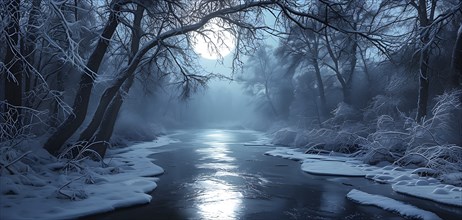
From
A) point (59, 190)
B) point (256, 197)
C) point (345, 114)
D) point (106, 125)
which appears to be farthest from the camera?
point (345, 114)

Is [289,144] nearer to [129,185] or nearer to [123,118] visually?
[123,118]

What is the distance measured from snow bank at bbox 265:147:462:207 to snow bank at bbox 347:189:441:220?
1037mm

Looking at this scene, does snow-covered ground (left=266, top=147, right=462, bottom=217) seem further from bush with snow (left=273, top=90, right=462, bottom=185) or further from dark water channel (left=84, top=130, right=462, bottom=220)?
bush with snow (left=273, top=90, right=462, bottom=185)

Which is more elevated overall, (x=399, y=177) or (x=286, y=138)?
(x=286, y=138)

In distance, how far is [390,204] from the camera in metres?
7.05

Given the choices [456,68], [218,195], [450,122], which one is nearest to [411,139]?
[450,122]

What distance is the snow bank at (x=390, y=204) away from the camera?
6.32m

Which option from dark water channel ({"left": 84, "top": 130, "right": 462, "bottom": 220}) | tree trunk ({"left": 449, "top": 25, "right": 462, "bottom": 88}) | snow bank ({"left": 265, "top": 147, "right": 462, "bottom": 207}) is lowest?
dark water channel ({"left": 84, "top": 130, "right": 462, "bottom": 220})

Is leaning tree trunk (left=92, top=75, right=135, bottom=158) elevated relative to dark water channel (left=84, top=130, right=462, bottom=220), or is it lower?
elevated

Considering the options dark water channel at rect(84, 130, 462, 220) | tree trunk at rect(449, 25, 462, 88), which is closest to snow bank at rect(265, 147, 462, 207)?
dark water channel at rect(84, 130, 462, 220)

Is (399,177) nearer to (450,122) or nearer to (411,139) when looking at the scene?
(411,139)

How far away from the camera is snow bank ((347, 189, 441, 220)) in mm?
6316

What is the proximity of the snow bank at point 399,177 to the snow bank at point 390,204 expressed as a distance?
104 cm

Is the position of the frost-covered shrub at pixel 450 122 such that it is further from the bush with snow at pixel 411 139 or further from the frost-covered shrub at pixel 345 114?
the frost-covered shrub at pixel 345 114
